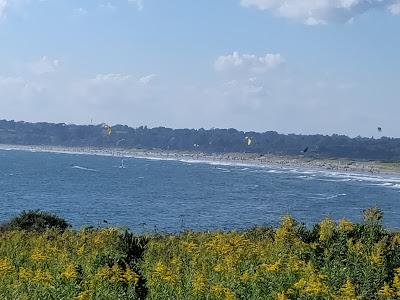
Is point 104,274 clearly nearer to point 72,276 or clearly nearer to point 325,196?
point 72,276

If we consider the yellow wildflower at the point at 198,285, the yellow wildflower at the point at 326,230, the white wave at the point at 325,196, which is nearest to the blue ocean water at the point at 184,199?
A: the white wave at the point at 325,196

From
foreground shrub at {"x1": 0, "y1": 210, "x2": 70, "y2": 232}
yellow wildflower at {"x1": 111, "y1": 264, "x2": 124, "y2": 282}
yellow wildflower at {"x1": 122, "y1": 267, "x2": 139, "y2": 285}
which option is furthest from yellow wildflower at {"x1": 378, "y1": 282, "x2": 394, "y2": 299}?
foreground shrub at {"x1": 0, "y1": 210, "x2": 70, "y2": 232}

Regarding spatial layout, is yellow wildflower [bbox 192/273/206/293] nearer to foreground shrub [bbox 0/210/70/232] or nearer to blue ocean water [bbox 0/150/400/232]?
foreground shrub [bbox 0/210/70/232]

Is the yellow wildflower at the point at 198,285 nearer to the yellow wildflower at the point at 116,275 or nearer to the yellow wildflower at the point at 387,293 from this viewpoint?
the yellow wildflower at the point at 116,275

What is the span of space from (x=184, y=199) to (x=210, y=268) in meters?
110

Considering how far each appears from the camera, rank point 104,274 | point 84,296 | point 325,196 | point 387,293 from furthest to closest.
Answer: point 325,196, point 104,274, point 387,293, point 84,296

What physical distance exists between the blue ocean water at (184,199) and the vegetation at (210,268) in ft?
151

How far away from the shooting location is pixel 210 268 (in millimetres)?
12367

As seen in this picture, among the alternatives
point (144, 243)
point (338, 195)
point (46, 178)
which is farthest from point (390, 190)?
point (144, 243)

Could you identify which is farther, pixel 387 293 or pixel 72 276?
pixel 72 276

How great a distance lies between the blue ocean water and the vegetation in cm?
4592

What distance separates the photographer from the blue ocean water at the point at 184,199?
8962 cm

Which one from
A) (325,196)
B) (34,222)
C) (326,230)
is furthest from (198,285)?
(325,196)

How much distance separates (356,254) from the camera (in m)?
13.7
